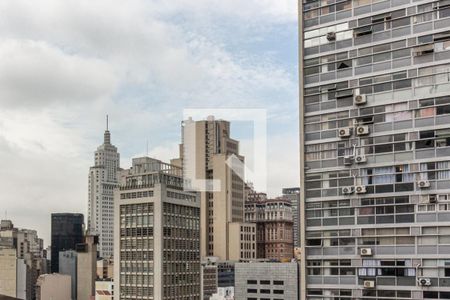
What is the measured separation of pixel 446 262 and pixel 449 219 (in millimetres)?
288

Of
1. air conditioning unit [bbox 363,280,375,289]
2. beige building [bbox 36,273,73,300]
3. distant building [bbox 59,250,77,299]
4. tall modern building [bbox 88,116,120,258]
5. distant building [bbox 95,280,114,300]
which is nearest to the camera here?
air conditioning unit [bbox 363,280,375,289]

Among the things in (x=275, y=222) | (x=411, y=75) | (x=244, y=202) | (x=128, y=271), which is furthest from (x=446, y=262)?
(x=275, y=222)

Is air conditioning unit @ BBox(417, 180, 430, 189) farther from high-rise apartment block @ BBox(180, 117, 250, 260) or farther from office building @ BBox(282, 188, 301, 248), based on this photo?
high-rise apartment block @ BBox(180, 117, 250, 260)

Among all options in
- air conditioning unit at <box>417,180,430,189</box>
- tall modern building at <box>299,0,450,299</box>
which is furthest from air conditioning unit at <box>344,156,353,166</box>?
air conditioning unit at <box>417,180,430,189</box>

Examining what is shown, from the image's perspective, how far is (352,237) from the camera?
4832 mm

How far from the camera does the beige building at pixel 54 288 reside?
24312 millimetres

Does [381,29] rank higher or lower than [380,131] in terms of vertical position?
higher

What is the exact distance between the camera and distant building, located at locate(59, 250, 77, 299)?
2517cm

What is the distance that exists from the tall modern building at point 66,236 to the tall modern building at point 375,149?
24.7 meters

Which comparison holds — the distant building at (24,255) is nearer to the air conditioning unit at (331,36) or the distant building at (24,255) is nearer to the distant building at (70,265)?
the distant building at (70,265)

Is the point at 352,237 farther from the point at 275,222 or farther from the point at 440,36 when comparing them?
the point at 275,222

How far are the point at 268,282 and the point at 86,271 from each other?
12.1 m

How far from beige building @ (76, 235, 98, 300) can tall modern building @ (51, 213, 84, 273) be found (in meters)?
3.46

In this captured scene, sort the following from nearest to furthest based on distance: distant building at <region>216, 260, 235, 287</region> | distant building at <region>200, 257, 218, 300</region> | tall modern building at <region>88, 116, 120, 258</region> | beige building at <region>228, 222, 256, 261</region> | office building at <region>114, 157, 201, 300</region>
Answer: office building at <region>114, 157, 201, 300</region> → distant building at <region>200, 257, 218, 300</region> → distant building at <region>216, 260, 235, 287</region> → beige building at <region>228, 222, 256, 261</region> → tall modern building at <region>88, 116, 120, 258</region>
